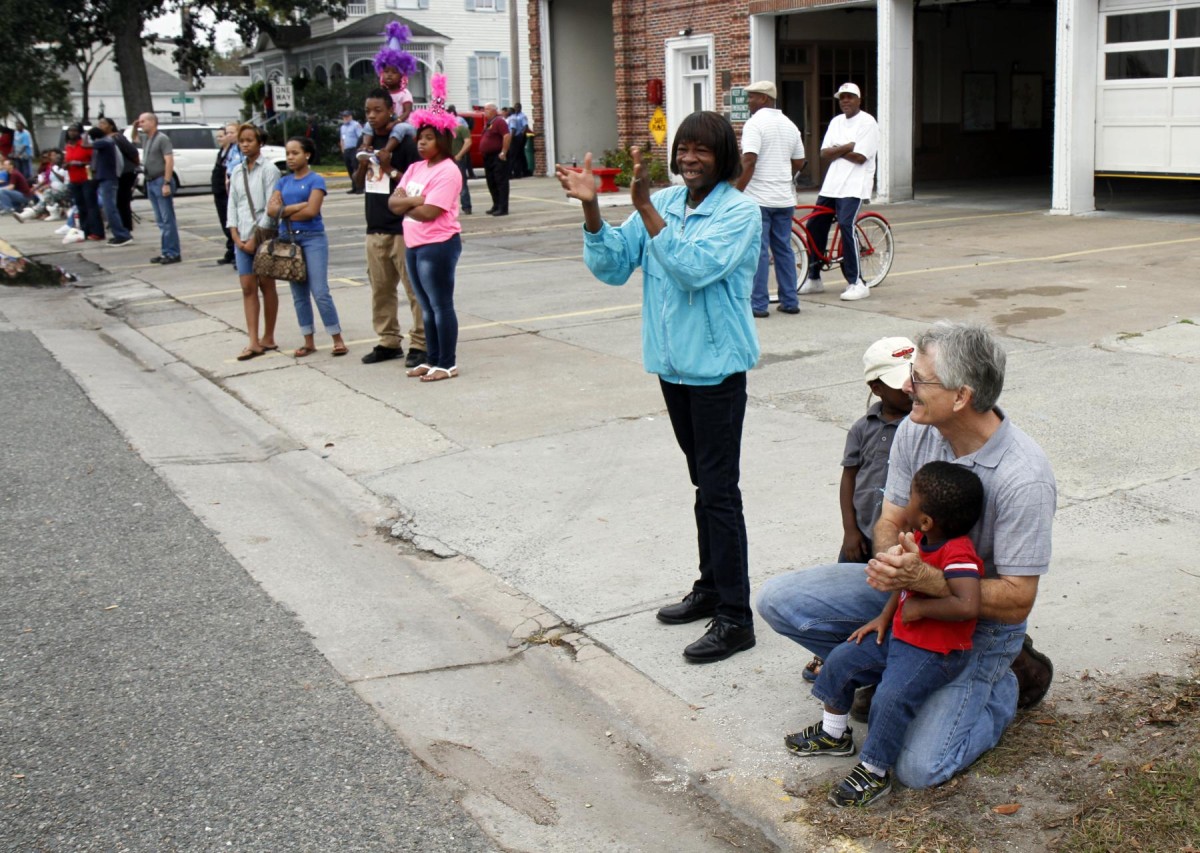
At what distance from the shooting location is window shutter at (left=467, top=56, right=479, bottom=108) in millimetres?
45719

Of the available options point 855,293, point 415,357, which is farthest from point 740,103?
point 415,357

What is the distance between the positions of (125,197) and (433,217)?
13079 millimetres

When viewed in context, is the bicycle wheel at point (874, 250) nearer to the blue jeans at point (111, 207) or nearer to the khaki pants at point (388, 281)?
the khaki pants at point (388, 281)

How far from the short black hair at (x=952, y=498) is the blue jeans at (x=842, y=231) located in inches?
317

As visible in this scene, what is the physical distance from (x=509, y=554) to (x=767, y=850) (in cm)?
256

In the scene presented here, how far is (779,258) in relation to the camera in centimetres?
1071

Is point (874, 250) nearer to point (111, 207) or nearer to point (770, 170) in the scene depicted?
point (770, 170)

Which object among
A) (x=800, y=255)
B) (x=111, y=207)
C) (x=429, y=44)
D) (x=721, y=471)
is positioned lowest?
(x=721, y=471)

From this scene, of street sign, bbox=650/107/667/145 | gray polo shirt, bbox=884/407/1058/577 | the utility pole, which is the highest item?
the utility pole

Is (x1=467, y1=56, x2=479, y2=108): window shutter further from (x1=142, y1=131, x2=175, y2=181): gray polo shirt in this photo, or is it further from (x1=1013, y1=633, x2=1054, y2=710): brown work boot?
(x1=1013, y1=633, x2=1054, y2=710): brown work boot

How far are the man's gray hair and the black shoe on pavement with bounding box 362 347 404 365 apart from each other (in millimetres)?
6917

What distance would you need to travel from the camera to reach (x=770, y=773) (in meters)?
3.76

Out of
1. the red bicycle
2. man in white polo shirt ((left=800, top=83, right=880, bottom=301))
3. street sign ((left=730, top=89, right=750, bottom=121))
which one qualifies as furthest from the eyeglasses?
street sign ((left=730, top=89, right=750, bottom=121))

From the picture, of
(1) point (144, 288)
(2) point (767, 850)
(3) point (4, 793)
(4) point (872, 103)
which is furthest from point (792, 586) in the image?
(4) point (872, 103)
